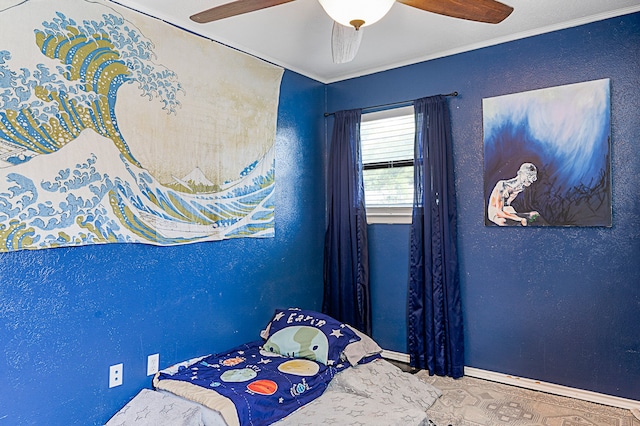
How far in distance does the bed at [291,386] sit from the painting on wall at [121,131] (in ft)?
2.55

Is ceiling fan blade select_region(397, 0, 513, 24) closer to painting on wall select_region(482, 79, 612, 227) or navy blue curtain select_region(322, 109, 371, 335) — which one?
painting on wall select_region(482, 79, 612, 227)

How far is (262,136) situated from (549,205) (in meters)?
2.00

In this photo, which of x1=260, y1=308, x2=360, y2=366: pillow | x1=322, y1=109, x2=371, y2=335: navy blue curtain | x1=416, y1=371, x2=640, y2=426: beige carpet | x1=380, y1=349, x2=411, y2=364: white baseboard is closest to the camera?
x1=416, y1=371, x2=640, y2=426: beige carpet

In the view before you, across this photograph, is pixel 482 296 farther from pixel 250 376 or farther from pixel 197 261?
pixel 197 261

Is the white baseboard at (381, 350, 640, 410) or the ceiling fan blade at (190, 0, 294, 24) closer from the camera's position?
the ceiling fan blade at (190, 0, 294, 24)

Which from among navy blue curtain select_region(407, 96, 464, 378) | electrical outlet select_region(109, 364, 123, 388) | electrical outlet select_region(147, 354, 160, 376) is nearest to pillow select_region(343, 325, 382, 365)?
navy blue curtain select_region(407, 96, 464, 378)

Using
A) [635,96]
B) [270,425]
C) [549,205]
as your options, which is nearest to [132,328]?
[270,425]

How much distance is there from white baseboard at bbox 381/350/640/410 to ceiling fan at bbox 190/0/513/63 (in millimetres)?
2250

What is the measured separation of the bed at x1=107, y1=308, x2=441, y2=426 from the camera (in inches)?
88.3

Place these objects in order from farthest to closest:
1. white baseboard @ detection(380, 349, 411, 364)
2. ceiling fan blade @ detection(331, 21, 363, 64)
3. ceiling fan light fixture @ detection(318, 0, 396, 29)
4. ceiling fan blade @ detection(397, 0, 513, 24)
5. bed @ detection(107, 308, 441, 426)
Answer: white baseboard @ detection(380, 349, 411, 364)
bed @ detection(107, 308, 441, 426)
ceiling fan blade @ detection(331, 21, 363, 64)
ceiling fan blade @ detection(397, 0, 513, 24)
ceiling fan light fixture @ detection(318, 0, 396, 29)

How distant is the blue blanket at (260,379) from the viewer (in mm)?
2283

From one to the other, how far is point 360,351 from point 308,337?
1.19 ft

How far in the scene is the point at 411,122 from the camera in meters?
3.45

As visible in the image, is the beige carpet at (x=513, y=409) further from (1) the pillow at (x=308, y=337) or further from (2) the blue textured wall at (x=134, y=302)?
(2) the blue textured wall at (x=134, y=302)
